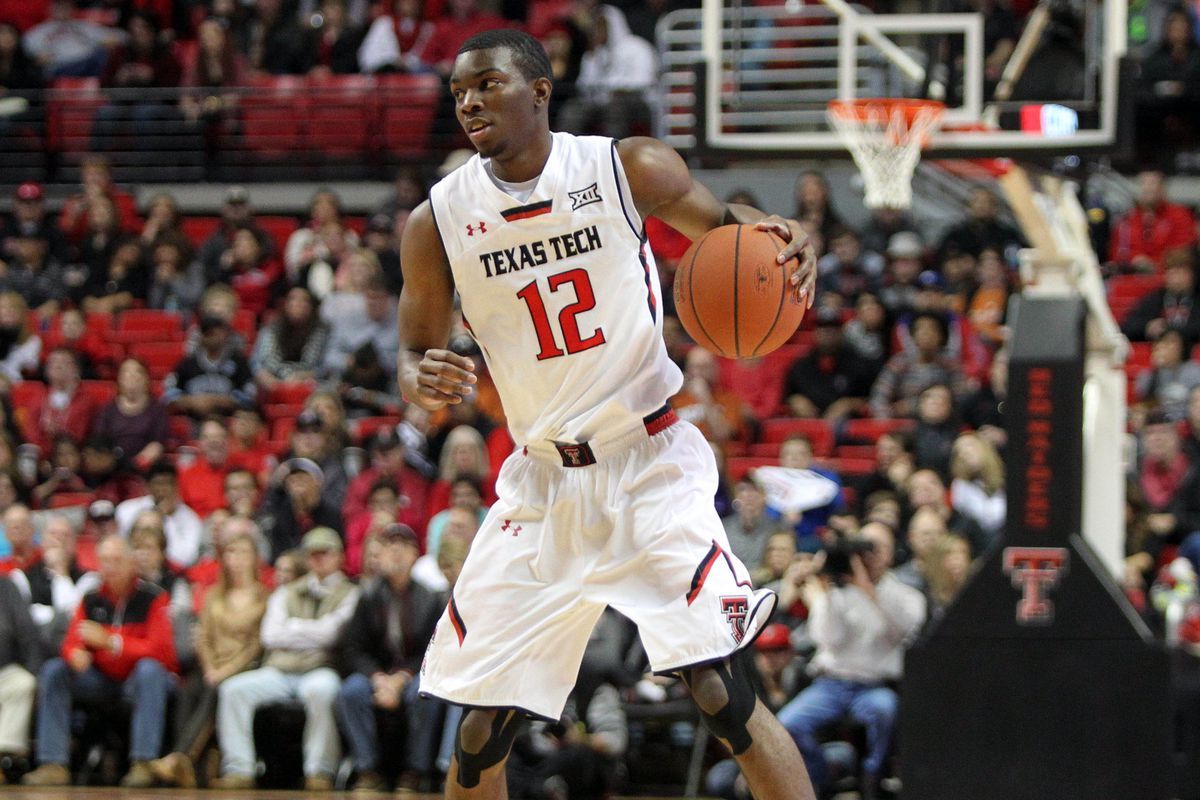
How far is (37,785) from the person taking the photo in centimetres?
925

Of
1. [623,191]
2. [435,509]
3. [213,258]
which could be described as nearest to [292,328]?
[213,258]

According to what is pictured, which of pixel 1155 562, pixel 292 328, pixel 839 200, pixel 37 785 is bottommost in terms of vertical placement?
pixel 37 785

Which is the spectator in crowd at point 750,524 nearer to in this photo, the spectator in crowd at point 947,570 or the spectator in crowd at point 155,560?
the spectator in crowd at point 947,570

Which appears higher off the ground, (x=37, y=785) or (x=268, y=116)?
(x=268, y=116)

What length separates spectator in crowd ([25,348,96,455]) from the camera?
12394 millimetres

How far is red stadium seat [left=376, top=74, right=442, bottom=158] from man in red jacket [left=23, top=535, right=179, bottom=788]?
21.3ft

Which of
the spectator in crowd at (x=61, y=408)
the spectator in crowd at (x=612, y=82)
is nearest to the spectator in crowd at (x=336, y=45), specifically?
the spectator in crowd at (x=612, y=82)

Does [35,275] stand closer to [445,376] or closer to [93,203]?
[93,203]

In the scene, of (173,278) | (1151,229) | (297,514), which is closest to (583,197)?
(297,514)

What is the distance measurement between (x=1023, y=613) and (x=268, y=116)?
10.2m

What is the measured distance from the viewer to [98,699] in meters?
9.57

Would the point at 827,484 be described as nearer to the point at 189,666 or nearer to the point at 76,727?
the point at 189,666

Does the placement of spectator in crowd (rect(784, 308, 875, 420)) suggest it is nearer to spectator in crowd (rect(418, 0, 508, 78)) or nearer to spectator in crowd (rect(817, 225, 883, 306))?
spectator in crowd (rect(817, 225, 883, 306))

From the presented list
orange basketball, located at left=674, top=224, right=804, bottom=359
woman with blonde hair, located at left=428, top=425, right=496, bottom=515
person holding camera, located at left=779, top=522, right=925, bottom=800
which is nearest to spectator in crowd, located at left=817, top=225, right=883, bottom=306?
woman with blonde hair, located at left=428, top=425, right=496, bottom=515
